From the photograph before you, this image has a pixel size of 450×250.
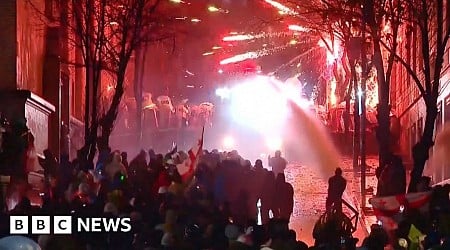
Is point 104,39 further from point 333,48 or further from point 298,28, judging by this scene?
point 298,28

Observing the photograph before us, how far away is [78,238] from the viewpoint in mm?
10773

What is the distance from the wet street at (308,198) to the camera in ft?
66.2

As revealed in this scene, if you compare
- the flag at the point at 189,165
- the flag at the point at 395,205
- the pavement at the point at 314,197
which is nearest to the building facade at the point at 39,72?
the flag at the point at 189,165

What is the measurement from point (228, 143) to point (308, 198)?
21.7m

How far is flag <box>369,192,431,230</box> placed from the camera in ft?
46.5

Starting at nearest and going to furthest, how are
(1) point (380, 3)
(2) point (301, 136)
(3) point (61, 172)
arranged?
(3) point (61, 172) → (1) point (380, 3) → (2) point (301, 136)

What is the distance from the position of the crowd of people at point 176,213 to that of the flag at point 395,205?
0.29m

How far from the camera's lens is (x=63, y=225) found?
35.1 ft

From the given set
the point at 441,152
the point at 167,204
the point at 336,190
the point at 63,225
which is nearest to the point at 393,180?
the point at 336,190

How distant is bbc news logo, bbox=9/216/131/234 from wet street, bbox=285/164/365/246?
6.26 metres

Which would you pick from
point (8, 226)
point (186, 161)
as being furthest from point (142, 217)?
point (186, 161)

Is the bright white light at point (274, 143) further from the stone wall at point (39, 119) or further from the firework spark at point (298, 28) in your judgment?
the stone wall at point (39, 119)

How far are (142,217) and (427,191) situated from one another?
192 inches

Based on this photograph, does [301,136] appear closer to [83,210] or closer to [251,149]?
[251,149]
